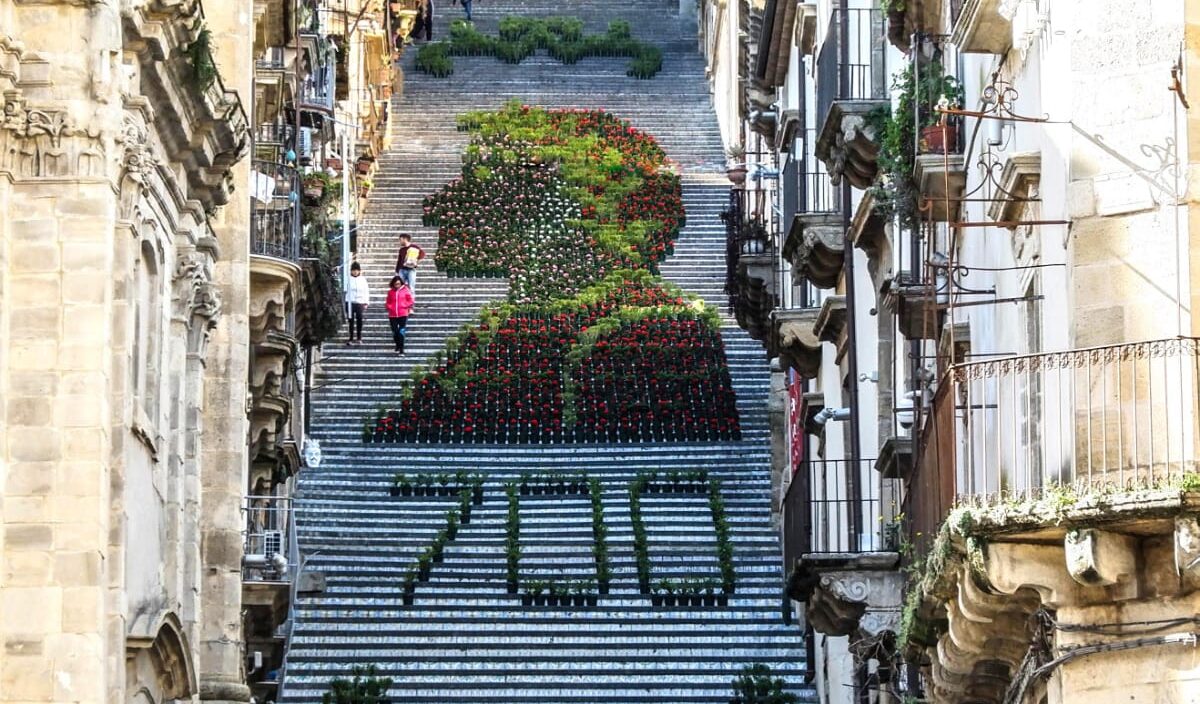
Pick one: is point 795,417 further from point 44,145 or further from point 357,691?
point 44,145

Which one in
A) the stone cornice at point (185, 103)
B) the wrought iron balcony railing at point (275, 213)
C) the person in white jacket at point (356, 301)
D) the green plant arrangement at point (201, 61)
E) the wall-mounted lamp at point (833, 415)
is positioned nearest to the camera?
the stone cornice at point (185, 103)

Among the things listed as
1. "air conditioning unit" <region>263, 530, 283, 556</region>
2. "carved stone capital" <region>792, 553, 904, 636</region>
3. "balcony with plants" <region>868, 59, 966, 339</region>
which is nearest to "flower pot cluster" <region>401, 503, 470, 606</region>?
"air conditioning unit" <region>263, 530, 283, 556</region>

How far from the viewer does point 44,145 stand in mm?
22203

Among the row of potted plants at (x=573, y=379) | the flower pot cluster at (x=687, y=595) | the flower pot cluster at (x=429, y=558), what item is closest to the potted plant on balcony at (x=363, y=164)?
the row of potted plants at (x=573, y=379)

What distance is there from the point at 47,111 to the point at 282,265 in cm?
1393

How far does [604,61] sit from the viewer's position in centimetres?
7175

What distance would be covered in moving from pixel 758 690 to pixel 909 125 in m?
13.0

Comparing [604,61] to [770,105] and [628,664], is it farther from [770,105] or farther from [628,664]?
[628,664]

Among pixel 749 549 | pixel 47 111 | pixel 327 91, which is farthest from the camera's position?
pixel 327 91

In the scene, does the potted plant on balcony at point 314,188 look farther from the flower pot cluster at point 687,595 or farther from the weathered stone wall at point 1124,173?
the weathered stone wall at point 1124,173

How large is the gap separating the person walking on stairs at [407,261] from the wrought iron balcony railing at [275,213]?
13873mm

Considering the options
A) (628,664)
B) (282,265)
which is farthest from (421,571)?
(282,265)

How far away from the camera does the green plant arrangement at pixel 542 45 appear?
231 feet

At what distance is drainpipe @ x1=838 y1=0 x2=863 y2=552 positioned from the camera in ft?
104
